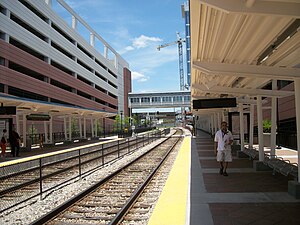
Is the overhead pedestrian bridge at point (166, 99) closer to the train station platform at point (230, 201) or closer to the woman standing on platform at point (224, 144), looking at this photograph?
the woman standing on platform at point (224, 144)

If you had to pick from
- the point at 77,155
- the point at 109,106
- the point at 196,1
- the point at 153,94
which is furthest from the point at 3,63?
the point at 153,94

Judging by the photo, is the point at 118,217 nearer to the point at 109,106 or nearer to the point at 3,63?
the point at 3,63

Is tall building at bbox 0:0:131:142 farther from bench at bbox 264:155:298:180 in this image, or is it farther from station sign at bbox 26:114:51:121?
bench at bbox 264:155:298:180

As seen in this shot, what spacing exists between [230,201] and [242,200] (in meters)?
0.27

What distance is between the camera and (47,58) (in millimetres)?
51812

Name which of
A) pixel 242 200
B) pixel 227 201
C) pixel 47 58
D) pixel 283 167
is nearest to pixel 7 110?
pixel 283 167

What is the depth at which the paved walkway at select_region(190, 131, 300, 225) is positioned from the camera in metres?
5.60

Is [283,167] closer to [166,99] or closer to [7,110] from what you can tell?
[7,110]

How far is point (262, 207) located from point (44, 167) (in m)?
6.01

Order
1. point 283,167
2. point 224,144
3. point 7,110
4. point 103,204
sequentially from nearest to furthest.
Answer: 1. point 103,204
2. point 283,167
3. point 224,144
4. point 7,110

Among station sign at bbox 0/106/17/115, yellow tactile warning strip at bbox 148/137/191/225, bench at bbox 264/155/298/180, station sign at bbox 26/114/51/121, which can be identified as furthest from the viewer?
station sign at bbox 26/114/51/121

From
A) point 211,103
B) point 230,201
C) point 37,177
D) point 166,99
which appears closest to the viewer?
point 230,201

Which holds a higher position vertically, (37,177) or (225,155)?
(225,155)

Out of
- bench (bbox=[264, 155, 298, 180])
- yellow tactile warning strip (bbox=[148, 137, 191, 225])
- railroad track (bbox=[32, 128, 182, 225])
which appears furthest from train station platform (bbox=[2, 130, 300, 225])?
railroad track (bbox=[32, 128, 182, 225])
